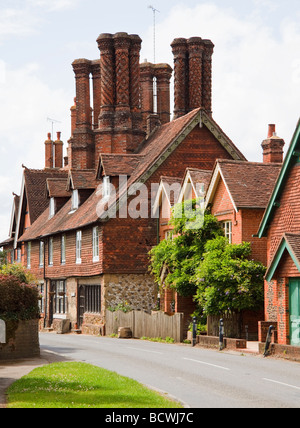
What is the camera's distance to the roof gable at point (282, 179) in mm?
27566

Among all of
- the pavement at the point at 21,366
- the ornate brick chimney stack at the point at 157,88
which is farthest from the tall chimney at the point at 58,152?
the pavement at the point at 21,366

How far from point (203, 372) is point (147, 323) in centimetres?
1616

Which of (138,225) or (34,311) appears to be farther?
(138,225)

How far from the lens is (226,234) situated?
3409 cm

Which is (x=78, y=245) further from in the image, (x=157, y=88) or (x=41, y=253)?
(x=157, y=88)

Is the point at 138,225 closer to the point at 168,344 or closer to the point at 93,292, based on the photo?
the point at 93,292

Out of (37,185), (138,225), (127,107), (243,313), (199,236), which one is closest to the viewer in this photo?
(243,313)

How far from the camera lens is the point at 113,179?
4312 centimetres

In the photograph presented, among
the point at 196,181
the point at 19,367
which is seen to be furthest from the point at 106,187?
the point at 19,367

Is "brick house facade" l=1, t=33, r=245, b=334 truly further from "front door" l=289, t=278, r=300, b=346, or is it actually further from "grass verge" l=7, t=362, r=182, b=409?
"grass verge" l=7, t=362, r=182, b=409

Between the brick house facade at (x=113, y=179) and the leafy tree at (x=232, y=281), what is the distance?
9.75m
